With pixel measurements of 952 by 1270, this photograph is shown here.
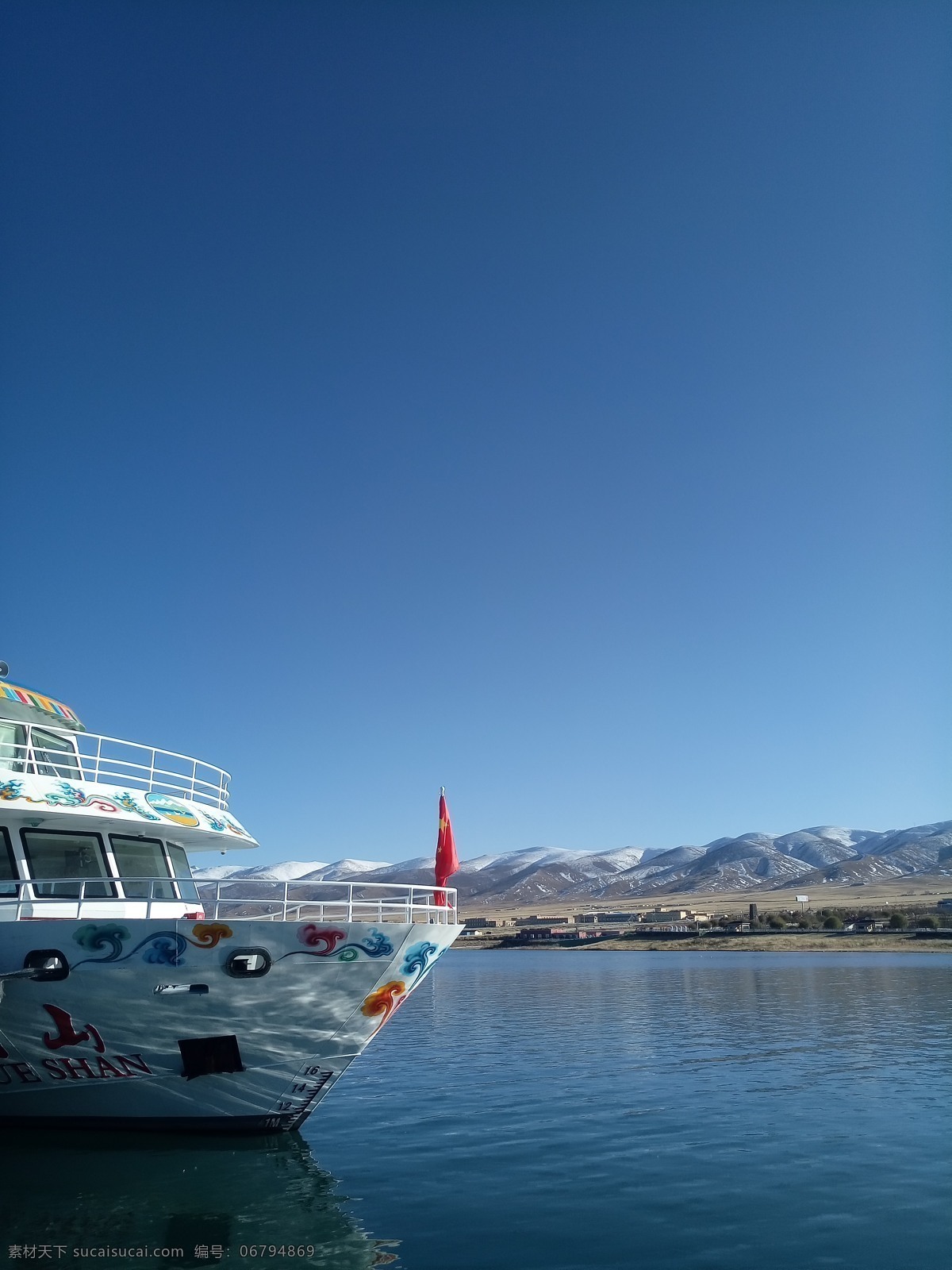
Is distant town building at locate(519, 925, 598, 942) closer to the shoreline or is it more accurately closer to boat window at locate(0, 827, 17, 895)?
the shoreline

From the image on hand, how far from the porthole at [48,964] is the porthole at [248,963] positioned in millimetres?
2787

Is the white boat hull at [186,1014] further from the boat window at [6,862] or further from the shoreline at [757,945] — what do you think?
the shoreline at [757,945]

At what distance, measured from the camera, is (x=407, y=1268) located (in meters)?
12.1

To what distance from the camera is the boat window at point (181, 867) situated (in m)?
20.9

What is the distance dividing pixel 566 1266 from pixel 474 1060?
16994mm

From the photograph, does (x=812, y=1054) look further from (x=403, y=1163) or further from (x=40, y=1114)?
(x=40, y=1114)

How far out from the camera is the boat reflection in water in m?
12.7

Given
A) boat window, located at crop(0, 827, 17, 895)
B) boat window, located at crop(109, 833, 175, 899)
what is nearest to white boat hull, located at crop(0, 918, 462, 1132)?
boat window, located at crop(0, 827, 17, 895)

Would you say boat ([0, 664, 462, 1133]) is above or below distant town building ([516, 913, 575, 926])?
above

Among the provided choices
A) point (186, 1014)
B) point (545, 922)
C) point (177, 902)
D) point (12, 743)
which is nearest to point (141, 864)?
point (12, 743)

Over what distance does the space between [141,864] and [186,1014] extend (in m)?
4.42

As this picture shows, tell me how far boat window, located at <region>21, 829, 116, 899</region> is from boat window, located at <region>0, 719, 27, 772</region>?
5.12 ft

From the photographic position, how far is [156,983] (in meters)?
16.1

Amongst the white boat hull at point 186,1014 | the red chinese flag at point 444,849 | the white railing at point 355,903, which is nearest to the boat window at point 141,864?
the white railing at point 355,903
